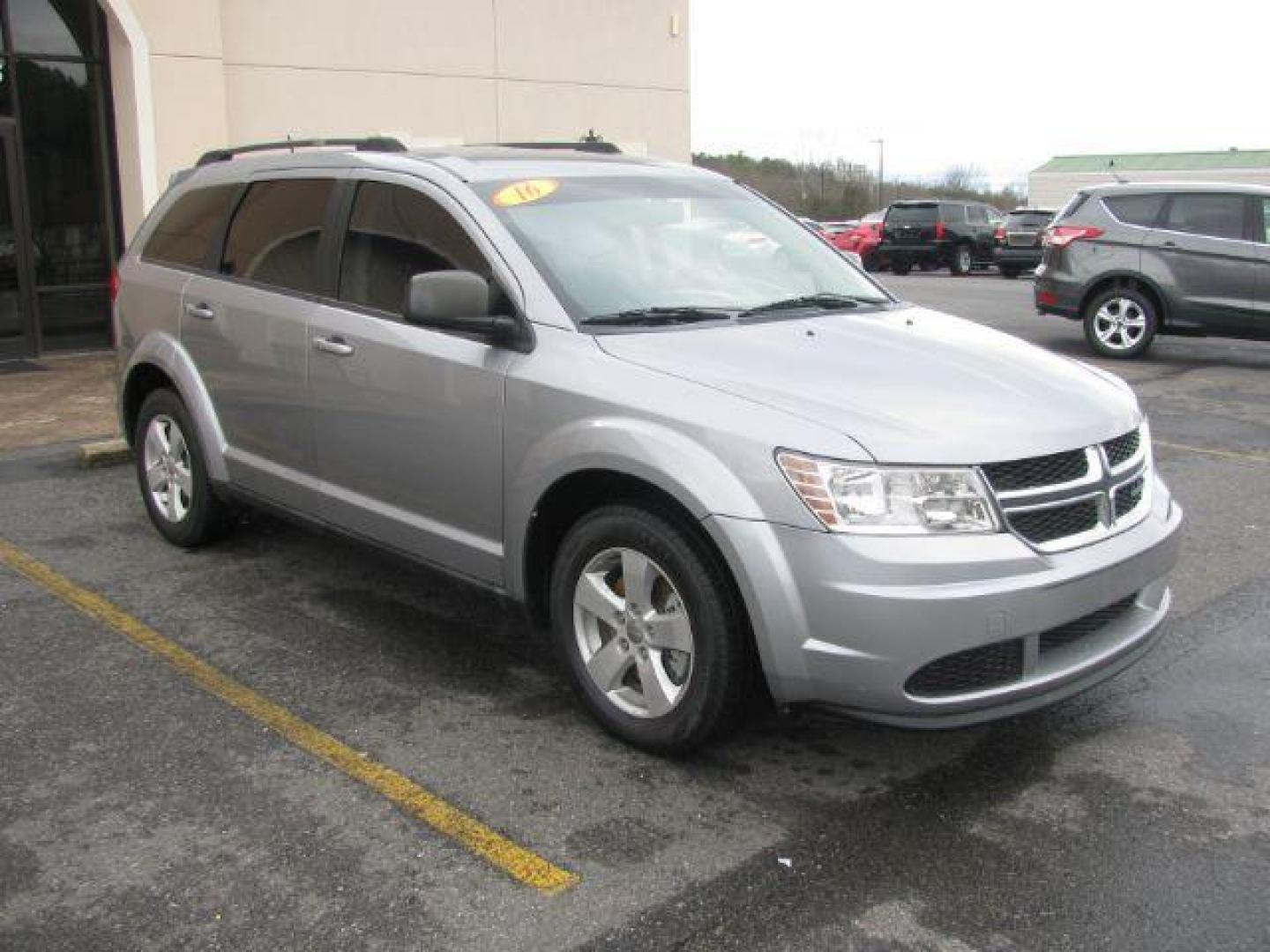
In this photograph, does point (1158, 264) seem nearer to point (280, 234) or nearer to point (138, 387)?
point (280, 234)

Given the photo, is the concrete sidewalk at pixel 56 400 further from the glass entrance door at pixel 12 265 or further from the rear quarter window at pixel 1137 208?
the rear quarter window at pixel 1137 208

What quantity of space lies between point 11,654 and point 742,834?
115 inches

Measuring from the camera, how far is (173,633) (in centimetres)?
487

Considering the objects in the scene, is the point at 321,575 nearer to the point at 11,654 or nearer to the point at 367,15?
the point at 11,654

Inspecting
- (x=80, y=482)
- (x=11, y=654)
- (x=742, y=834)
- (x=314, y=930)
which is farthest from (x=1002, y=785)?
(x=80, y=482)

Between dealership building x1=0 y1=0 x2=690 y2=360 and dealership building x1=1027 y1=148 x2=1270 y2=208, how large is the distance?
52.4 metres

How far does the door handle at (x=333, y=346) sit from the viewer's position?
4628mm

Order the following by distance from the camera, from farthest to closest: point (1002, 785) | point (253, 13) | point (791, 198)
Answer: point (791, 198) → point (253, 13) → point (1002, 785)

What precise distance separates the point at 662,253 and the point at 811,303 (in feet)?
1.88

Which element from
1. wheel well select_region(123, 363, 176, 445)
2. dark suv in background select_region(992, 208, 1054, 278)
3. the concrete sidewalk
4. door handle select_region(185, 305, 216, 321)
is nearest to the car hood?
door handle select_region(185, 305, 216, 321)

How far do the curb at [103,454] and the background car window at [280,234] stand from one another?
287 cm

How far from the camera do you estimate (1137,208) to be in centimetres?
1261

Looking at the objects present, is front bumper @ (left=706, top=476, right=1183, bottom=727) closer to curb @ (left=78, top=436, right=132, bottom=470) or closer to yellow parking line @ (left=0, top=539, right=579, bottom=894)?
yellow parking line @ (left=0, top=539, right=579, bottom=894)

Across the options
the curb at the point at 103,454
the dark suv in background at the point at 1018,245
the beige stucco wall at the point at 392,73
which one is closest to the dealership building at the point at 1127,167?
the dark suv in background at the point at 1018,245
